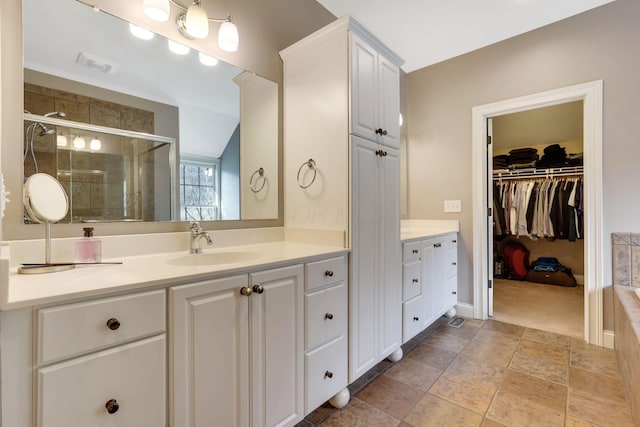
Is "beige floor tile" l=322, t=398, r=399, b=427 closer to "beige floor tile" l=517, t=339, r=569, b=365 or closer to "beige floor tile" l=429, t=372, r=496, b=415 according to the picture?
"beige floor tile" l=429, t=372, r=496, b=415

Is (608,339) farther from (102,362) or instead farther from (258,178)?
(102,362)

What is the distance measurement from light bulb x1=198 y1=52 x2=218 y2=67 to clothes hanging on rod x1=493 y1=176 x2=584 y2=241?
4110 millimetres

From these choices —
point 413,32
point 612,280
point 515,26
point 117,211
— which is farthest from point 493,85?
point 117,211

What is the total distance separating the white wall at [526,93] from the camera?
7.16 feet

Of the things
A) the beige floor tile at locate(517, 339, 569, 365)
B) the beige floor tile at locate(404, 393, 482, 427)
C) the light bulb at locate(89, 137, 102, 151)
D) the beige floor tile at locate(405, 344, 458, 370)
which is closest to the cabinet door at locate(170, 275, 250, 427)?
the light bulb at locate(89, 137, 102, 151)

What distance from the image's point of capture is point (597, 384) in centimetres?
176

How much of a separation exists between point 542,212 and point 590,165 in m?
1.74

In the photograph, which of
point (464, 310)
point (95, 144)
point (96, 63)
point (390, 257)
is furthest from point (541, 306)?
point (96, 63)

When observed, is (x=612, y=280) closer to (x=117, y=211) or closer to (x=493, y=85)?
(x=493, y=85)

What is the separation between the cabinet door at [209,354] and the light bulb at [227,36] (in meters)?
1.29

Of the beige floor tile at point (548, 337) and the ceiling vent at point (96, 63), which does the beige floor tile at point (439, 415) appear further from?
the ceiling vent at point (96, 63)

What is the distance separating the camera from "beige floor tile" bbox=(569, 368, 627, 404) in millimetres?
1665

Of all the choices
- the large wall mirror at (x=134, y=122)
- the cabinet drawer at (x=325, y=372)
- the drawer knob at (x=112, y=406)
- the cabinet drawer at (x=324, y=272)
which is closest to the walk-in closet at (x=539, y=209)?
the cabinet drawer at (x=325, y=372)

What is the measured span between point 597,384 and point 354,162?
2012 mm
